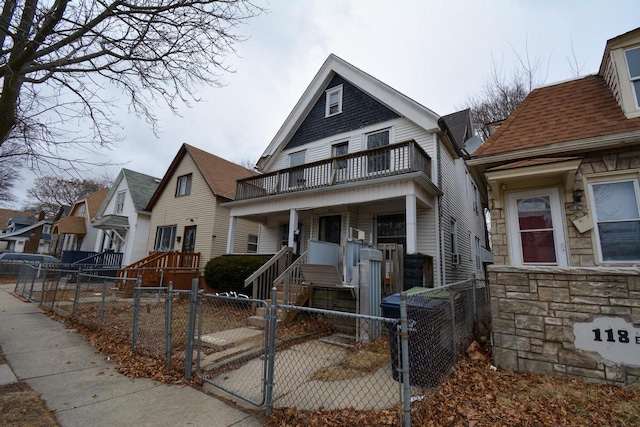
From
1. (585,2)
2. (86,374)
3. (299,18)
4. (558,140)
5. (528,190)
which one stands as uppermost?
(585,2)

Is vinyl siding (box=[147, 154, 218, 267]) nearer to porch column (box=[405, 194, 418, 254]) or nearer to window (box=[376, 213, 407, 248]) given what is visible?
window (box=[376, 213, 407, 248])

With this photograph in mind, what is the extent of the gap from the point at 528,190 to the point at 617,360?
2876 millimetres

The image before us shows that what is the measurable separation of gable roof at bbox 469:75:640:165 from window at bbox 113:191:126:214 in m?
22.9

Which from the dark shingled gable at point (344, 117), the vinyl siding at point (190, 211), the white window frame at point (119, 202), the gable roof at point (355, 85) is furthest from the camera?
the white window frame at point (119, 202)

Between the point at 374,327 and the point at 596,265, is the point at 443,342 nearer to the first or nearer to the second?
the point at 374,327

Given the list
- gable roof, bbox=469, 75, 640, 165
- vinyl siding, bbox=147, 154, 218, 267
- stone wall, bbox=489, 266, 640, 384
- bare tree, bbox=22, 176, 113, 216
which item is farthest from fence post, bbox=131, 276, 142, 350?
bare tree, bbox=22, 176, 113, 216

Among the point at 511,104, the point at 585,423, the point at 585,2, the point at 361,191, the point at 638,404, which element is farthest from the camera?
the point at 511,104

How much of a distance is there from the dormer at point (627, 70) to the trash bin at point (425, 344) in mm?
4927

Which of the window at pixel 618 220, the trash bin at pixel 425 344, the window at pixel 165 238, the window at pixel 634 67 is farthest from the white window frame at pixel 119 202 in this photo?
the window at pixel 634 67

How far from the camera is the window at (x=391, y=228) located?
10.5 m

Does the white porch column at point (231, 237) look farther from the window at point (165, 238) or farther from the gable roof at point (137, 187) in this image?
the gable roof at point (137, 187)

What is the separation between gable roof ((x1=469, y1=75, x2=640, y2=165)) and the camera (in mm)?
5074

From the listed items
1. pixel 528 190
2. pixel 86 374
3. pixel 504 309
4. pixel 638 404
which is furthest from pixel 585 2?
pixel 86 374

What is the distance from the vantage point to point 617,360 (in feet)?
13.5
